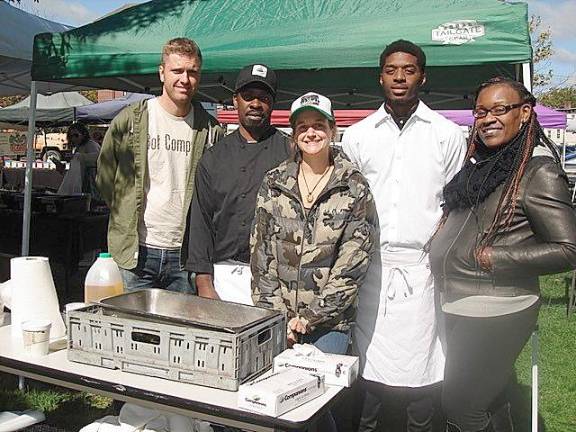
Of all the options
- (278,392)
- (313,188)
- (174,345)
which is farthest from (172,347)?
(313,188)

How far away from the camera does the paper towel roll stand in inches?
95.5

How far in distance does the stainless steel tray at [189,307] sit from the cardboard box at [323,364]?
0.17 meters

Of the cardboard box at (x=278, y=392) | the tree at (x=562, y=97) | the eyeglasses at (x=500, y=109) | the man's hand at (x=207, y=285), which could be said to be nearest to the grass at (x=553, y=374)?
the man's hand at (x=207, y=285)

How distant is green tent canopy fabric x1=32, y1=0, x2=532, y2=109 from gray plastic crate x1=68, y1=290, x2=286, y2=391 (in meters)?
1.93

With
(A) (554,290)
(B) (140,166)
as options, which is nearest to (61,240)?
(B) (140,166)

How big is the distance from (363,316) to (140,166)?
1.34 metres

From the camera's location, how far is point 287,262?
2482 millimetres

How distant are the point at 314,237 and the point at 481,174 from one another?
701 millimetres

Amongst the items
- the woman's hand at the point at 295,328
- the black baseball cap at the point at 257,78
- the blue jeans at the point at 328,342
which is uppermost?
the black baseball cap at the point at 257,78

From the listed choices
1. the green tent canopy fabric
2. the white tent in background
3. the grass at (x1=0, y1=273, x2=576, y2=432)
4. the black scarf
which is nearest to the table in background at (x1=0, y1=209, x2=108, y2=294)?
the grass at (x1=0, y1=273, x2=576, y2=432)

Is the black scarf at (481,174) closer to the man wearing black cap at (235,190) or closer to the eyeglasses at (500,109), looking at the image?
the eyeglasses at (500,109)

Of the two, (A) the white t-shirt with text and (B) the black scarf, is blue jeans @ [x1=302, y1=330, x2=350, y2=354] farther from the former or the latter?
(A) the white t-shirt with text

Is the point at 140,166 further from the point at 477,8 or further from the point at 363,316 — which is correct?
the point at 477,8

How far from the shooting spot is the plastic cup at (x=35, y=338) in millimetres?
2207
